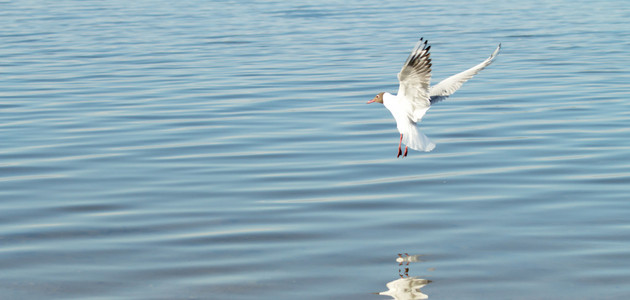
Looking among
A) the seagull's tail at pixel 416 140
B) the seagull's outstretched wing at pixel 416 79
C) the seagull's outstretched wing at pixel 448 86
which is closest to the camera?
the seagull's outstretched wing at pixel 416 79

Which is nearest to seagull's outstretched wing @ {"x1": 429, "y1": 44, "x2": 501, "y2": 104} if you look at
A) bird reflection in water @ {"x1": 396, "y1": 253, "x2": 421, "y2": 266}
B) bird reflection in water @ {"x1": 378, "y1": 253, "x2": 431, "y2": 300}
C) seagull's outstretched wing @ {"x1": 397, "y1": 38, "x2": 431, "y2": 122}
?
seagull's outstretched wing @ {"x1": 397, "y1": 38, "x2": 431, "y2": 122}

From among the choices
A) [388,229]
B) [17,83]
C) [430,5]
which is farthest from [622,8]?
[388,229]

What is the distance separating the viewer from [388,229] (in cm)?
912

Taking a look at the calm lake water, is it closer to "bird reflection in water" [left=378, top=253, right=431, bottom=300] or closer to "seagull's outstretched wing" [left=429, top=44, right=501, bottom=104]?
"bird reflection in water" [left=378, top=253, right=431, bottom=300]

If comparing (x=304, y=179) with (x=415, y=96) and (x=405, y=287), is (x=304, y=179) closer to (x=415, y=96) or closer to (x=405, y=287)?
(x=415, y=96)

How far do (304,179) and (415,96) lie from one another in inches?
57.8

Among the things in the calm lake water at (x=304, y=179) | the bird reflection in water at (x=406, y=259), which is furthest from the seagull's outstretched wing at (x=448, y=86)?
the bird reflection in water at (x=406, y=259)

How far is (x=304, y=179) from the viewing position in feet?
36.4

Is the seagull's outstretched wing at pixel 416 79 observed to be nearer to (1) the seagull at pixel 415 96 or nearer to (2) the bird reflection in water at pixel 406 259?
(1) the seagull at pixel 415 96

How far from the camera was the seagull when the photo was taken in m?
10.2

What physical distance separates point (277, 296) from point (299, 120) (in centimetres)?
755

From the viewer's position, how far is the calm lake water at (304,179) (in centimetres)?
790

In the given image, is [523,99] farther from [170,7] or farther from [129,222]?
[170,7]

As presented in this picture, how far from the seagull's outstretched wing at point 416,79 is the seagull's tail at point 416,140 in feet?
0.58
